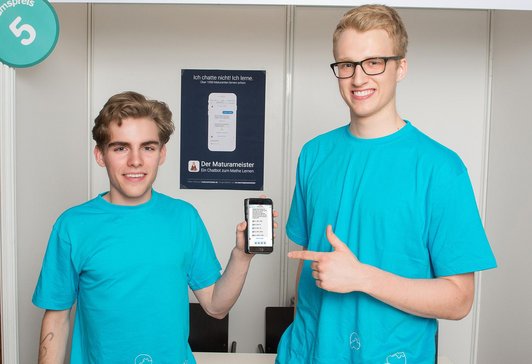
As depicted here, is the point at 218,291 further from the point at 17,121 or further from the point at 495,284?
the point at 495,284

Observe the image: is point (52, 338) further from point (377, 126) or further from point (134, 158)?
point (377, 126)

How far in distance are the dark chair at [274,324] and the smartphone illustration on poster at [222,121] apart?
0.94 m

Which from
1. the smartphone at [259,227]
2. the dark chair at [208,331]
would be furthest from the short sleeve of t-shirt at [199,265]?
the dark chair at [208,331]

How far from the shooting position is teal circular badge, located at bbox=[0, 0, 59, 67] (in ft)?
6.18

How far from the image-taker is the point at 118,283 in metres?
1.53

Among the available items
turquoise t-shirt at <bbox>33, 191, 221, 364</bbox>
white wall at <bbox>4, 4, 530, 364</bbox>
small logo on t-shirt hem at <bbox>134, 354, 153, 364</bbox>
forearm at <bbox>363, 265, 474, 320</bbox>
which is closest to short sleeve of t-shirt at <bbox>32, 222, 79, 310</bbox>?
turquoise t-shirt at <bbox>33, 191, 221, 364</bbox>

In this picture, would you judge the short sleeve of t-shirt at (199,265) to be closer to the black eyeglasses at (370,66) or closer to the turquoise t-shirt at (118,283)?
the turquoise t-shirt at (118,283)

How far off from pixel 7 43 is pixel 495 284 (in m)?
2.48

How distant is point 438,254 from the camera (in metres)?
1.43

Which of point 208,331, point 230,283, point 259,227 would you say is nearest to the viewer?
point 259,227

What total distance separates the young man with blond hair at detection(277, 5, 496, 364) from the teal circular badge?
3.54 ft

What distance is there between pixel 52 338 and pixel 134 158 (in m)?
0.57

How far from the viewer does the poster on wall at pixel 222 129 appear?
3.06 meters

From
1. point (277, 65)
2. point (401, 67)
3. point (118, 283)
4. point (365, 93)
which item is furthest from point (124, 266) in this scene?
point (277, 65)
